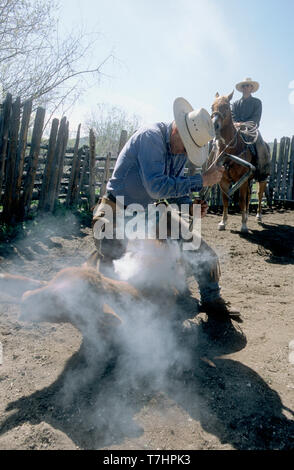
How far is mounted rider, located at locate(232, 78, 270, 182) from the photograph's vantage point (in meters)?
7.70

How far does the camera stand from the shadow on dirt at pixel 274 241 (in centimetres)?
581

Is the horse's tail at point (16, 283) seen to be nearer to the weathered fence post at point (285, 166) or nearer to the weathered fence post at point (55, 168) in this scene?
the weathered fence post at point (55, 168)

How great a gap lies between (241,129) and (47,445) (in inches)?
300

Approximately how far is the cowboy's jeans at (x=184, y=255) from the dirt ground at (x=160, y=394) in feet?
1.17

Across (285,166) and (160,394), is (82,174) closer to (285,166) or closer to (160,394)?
(160,394)

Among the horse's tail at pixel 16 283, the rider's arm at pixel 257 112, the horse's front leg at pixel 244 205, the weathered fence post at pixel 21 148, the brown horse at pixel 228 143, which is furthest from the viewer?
the rider's arm at pixel 257 112

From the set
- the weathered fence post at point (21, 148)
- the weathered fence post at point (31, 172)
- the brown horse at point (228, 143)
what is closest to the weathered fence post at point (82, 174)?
the weathered fence post at point (31, 172)

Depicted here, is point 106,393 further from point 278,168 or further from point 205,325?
point 278,168

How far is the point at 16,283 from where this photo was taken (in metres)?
2.45

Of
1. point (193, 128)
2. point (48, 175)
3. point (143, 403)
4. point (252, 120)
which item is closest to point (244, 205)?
point (252, 120)

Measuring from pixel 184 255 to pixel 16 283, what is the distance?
5.49 feet

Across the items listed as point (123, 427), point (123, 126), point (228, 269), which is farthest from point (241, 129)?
point (123, 126)

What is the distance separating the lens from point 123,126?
2658 cm

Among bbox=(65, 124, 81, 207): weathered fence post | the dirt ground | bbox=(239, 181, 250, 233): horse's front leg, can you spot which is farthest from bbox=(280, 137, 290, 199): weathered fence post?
the dirt ground
